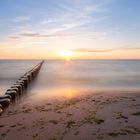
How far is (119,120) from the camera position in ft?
25.6

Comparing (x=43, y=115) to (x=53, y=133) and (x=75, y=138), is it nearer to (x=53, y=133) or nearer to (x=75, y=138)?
(x=53, y=133)

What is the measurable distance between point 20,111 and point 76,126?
3.19 m

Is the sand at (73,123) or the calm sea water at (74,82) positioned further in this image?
the calm sea water at (74,82)

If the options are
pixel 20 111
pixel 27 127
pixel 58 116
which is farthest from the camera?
pixel 20 111

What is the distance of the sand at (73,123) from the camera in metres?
6.47

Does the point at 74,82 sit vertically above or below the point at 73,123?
below

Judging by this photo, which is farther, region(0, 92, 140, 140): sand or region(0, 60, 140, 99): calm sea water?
region(0, 60, 140, 99): calm sea water

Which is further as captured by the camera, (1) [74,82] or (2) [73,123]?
(1) [74,82]

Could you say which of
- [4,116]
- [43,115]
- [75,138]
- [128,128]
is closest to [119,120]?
[128,128]

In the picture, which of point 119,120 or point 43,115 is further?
point 43,115

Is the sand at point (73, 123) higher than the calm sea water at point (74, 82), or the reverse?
the sand at point (73, 123)

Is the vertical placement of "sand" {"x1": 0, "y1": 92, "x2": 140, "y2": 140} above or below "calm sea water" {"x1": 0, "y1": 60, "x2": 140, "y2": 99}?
above

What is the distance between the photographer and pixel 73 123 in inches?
298

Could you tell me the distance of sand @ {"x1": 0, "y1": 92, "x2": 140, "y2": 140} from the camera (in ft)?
21.2
